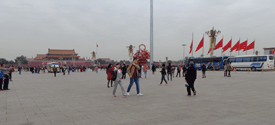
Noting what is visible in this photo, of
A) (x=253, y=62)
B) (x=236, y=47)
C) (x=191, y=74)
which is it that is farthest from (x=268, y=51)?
(x=191, y=74)

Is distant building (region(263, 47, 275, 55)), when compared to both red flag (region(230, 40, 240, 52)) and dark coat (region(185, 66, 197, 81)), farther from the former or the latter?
dark coat (region(185, 66, 197, 81))

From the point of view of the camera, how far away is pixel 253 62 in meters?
27.2

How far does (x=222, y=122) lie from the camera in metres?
3.96

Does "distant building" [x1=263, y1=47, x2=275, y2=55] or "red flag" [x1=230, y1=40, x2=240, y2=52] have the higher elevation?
"distant building" [x1=263, y1=47, x2=275, y2=55]

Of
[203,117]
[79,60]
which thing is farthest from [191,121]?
[79,60]

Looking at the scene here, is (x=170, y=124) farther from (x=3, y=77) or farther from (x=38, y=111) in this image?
(x=3, y=77)

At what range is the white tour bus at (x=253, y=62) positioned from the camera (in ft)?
84.5

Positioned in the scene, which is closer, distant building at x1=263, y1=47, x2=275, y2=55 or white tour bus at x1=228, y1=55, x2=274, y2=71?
white tour bus at x1=228, y1=55, x2=274, y2=71

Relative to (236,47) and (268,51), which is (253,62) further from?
(268,51)

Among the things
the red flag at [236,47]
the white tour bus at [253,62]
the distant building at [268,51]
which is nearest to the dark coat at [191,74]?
the white tour bus at [253,62]

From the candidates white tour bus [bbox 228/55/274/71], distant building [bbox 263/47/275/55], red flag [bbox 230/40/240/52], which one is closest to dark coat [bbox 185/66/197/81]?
white tour bus [bbox 228/55/274/71]

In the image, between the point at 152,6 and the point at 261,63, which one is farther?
the point at 152,6

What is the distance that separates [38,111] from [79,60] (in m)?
80.2

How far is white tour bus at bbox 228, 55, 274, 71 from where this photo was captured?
1014 inches
